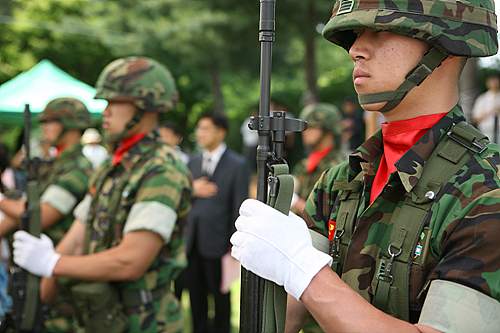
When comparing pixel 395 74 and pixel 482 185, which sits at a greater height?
pixel 395 74

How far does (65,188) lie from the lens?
200 inches

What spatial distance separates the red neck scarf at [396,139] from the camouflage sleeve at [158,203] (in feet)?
5.73

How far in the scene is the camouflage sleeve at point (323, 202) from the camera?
2355 mm

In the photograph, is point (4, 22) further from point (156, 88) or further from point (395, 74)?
point (395, 74)

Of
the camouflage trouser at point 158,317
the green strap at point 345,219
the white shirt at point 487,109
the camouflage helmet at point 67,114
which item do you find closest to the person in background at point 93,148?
the camouflage helmet at point 67,114

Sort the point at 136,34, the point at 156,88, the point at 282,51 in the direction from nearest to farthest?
the point at 156,88
the point at 282,51
the point at 136,34

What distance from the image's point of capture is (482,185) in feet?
6.45

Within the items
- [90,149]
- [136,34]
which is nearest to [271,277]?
[90,149]

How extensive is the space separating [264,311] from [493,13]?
1.11 meters

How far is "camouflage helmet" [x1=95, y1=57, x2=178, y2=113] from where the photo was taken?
4.26 meters

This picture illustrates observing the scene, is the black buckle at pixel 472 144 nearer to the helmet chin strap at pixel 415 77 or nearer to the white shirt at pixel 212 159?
the helmet chin strap at pixel 415 77

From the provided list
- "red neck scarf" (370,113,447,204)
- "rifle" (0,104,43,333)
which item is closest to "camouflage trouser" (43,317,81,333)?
"rifle" (0,104,43,333)

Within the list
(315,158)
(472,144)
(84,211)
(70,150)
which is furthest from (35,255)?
(315,158)

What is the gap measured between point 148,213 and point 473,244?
7.24 ft
